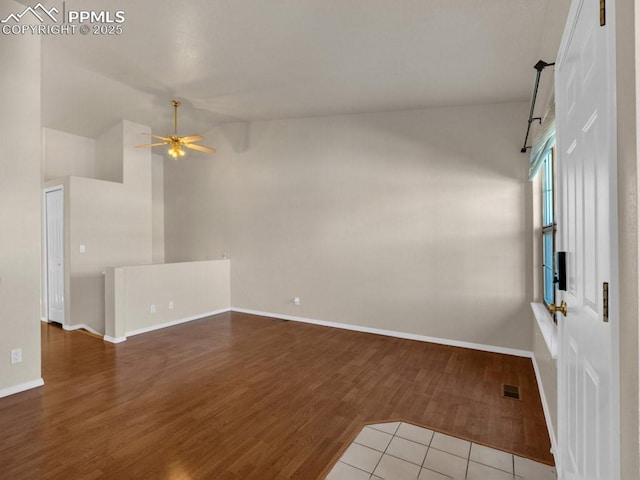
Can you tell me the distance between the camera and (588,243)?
1.13 meters

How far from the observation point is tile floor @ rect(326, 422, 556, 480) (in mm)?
1993

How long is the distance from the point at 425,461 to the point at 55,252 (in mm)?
5989

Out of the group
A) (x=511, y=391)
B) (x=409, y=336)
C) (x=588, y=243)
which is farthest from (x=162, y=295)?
(x=588, y=243)

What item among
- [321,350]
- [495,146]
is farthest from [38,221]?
[495,146]

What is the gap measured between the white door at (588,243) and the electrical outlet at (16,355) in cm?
410

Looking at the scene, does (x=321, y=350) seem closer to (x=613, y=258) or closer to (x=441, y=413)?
(x=441, y=413)

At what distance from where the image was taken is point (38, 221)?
125 inches

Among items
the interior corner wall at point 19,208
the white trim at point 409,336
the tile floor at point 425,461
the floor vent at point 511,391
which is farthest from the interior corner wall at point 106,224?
the floor vent at point 511,391

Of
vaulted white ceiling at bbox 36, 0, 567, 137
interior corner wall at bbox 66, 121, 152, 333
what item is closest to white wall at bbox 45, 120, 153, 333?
interior corner wall at bbox 66, 121, 152, 333

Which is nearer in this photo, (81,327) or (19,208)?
(19,208)

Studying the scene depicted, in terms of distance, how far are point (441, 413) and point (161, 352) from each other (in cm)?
318

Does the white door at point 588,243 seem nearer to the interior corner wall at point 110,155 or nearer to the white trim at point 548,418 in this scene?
the white trim at point 548,418

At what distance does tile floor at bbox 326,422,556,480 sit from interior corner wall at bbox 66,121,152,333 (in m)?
4.83

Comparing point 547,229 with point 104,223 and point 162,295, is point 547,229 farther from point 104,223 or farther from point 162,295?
point 104,223
